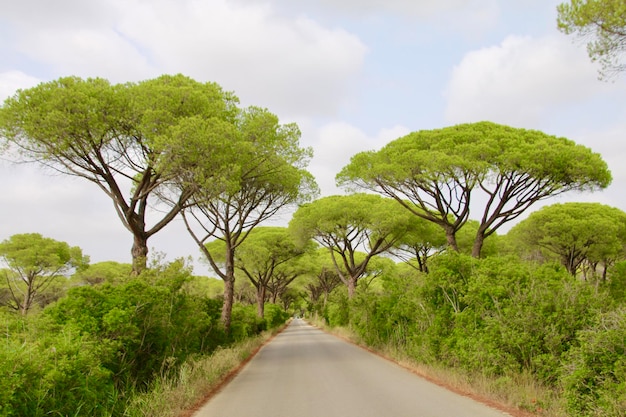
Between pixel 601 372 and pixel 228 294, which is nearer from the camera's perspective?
pixel 601 372

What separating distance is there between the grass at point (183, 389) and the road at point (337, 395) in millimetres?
292

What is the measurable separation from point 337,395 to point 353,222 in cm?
2012

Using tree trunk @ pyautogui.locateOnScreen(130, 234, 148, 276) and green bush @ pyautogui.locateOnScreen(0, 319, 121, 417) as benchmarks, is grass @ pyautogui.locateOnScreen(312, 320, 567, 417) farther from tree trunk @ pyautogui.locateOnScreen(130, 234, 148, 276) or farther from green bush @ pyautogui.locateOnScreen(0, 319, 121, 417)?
tree trunk @ pyautogui.locateOnScreen(130, 234, 148, 276)

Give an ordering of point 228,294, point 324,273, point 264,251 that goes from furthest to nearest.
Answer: point 324,273 → point 264,251 → point 228,294

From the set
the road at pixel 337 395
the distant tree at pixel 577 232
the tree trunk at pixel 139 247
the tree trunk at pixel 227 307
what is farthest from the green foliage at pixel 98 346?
the distant tree at pixel 577 232

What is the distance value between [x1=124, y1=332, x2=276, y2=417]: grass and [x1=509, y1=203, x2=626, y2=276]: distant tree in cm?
2363

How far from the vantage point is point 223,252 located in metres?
33.0

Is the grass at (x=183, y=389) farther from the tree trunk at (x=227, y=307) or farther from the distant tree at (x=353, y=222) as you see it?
the distant tree at (x=353, y=222)

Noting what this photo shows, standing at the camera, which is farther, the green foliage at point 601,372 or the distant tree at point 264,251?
the distant tree at point 264,251

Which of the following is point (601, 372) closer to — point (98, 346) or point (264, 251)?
point (98, 346)

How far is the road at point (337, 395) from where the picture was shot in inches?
276

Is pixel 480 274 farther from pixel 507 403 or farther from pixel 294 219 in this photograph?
pixel 294 219

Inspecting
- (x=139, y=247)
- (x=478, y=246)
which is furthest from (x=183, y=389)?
(x=478, y=246)

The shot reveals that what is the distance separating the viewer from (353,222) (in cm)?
2839
